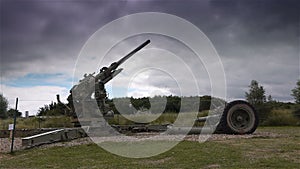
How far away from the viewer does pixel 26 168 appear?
22.2 feet

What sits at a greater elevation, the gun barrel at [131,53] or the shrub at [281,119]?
the gun barrel at [131,53]

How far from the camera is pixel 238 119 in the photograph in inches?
538

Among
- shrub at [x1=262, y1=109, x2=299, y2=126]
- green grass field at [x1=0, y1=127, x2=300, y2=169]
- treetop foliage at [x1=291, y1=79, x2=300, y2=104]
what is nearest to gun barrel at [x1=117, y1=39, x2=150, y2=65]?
green grass field at [x1=0, y1=127, x2=300, y2=169]

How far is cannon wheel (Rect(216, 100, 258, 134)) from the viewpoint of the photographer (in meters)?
13.3

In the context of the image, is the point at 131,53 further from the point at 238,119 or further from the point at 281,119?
the point at 281,119

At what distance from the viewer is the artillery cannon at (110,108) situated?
13414 mm

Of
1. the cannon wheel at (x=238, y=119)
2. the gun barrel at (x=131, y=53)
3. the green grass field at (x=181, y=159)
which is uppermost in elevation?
the gun barrel at (x=131, y=53)

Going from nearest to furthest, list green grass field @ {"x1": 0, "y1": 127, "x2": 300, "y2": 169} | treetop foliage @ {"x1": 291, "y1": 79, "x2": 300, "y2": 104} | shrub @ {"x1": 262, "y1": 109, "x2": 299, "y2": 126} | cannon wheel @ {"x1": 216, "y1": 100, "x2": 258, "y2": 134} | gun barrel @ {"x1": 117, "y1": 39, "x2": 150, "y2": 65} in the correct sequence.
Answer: green grass field @ {"x1": 0, "y1": 127, "x2": 300, "y2": 169}, cannon wheel @ {"x1": 216, "y1": 100, "x2": 258, "y2": 134}, gun barrel @ {"x1": 117, "y1": 39, "x2": 150, "y2": 65}, shrub @ {"x1": 262, "y1": 109, "x2": 299, "y2": 126}, treetop foliage @ {"x1": 291, "y1": 79, "x2": 300, "y2": 104}

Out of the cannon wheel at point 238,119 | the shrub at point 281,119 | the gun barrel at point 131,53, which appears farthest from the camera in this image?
the shrub at point 281,119

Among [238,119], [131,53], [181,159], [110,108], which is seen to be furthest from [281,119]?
[181,159]

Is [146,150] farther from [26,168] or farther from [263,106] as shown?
[263,106]

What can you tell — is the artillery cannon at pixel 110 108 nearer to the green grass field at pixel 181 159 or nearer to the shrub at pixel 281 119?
the green grass field at pixel 181 159

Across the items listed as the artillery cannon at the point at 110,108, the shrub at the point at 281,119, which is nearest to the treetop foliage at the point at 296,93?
the shrub at the point at 281,119

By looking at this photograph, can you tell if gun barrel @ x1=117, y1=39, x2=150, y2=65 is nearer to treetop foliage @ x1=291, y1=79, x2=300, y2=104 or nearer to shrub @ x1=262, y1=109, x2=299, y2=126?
shrub @ x1=262, y1=109, x2=299, y2=126
